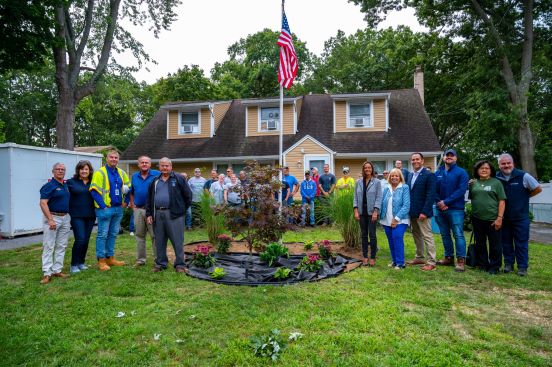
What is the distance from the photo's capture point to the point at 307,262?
548 centimetres

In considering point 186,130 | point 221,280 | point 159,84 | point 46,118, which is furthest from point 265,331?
point 46,118

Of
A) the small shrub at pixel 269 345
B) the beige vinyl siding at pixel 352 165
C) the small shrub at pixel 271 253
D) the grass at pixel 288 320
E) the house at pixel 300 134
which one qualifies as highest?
the house at pixel 300 134

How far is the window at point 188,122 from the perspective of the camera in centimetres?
1891

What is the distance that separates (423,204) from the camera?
585 centimetres

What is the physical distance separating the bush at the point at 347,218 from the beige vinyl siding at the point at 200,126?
12.7 m

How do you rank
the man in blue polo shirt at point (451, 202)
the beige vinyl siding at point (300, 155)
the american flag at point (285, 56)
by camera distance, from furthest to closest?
the beige vinyl siding at point (300, 155)
the american flag at point (285, 56)
the man in blue polo shirt at point (451, 202)

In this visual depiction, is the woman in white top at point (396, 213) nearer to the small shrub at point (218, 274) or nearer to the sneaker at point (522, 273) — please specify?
the sneaker at point (522, 273)

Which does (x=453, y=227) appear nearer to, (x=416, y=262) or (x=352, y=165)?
(x=416, y=262)

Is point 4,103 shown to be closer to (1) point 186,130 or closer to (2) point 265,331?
(1) point 186,130

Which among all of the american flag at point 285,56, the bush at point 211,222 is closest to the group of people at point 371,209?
the bush at point 211,222

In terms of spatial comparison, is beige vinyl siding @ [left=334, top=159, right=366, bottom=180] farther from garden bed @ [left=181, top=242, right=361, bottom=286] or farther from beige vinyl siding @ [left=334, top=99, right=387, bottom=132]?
garden bed @ [left=181, top=242, right=361, bottom=286]

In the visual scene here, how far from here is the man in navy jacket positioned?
5.72m

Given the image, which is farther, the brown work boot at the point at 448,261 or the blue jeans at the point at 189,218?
the blue jeans at the point at 189,218

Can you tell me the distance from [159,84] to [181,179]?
1023 inches
